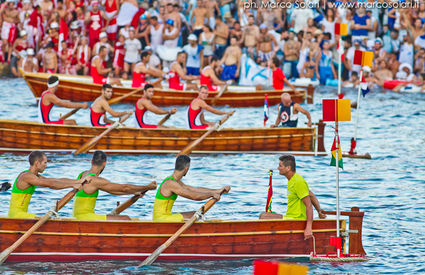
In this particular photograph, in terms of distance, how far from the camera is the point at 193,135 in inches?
801

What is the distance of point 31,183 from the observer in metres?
12.4

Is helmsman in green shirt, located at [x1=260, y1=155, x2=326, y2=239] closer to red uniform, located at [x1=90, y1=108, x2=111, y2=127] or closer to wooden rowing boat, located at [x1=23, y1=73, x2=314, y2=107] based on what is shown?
red uniform, located at [x1=90, y1=108, x2=111, y2=127]

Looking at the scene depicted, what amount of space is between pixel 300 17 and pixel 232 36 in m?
2.25

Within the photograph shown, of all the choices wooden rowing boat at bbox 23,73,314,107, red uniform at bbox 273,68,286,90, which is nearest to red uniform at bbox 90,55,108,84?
wooden rowing boat at bbox 23,73,314,107

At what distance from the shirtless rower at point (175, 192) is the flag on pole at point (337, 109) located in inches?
77.1

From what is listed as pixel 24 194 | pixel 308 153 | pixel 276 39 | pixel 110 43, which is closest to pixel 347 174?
pixel 308 153

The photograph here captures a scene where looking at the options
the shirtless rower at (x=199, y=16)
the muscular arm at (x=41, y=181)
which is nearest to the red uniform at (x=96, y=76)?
the shirtless rower at (x=199, y=16)

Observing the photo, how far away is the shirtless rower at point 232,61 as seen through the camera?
29.4 metres

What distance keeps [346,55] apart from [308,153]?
8.68 meters

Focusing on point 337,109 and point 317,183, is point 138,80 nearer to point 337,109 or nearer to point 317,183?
point 317,183

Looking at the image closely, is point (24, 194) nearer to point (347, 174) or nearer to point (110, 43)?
point (347, 174)

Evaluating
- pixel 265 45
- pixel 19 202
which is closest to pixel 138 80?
pixel 265 45

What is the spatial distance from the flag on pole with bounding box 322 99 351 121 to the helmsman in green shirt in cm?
110

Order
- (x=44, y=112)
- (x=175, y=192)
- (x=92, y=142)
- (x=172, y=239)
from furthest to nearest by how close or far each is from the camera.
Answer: (x=44, y=112)
(x=92, y=142)
(x=175, y=192)
(x=172, y=239)
